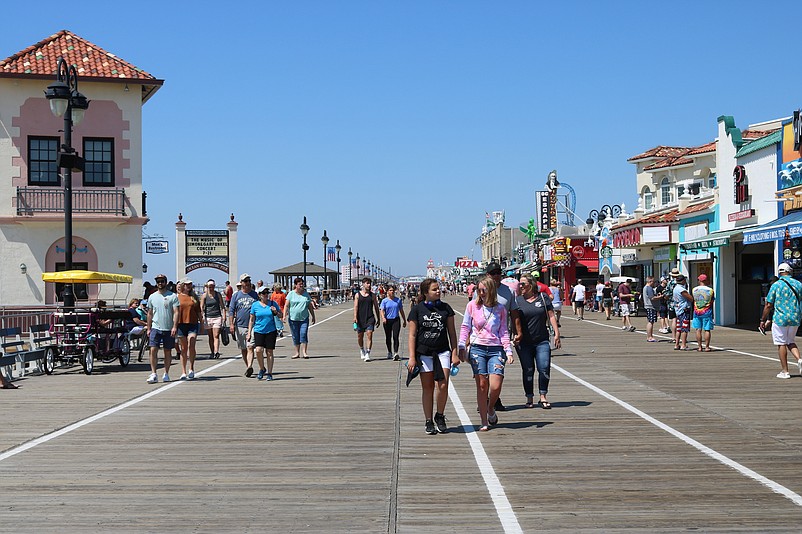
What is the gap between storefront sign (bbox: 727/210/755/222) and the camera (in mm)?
31328

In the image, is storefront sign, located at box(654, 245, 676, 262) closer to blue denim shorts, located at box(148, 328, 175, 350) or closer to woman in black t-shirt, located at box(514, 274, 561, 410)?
blue denim shorts, located at box(148, 328, 175, 350)

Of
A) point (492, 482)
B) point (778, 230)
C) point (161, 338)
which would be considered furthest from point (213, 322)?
point (778, 230)

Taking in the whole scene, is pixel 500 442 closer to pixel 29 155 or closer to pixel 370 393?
pixel 370 393

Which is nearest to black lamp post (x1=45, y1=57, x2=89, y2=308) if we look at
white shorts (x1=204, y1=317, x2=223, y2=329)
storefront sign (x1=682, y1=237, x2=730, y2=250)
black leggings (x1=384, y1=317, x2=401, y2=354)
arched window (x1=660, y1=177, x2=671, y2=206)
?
white shorts (x1=204, y1=317, x2=223, y2=329)

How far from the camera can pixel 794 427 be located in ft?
36.3

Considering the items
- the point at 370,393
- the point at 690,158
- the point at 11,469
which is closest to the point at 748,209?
the point at 690,158

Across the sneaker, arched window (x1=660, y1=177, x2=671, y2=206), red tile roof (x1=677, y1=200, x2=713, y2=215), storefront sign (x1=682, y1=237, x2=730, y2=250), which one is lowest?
the sneaker

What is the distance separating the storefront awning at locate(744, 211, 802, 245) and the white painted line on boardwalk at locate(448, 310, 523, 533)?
16.8 m

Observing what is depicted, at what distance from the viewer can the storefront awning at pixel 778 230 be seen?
25828 mm

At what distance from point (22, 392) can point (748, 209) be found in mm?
24317

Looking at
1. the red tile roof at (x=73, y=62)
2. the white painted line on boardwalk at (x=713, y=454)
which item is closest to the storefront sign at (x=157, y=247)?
the red tile roof at (x=73, y=62)

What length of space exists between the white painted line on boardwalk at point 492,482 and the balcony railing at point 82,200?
70.5 ft

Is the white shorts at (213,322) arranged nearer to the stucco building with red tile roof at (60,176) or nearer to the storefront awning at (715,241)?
the stucco building with red tile roof at (60,176)

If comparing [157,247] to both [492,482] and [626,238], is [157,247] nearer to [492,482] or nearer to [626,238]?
[626,238]
